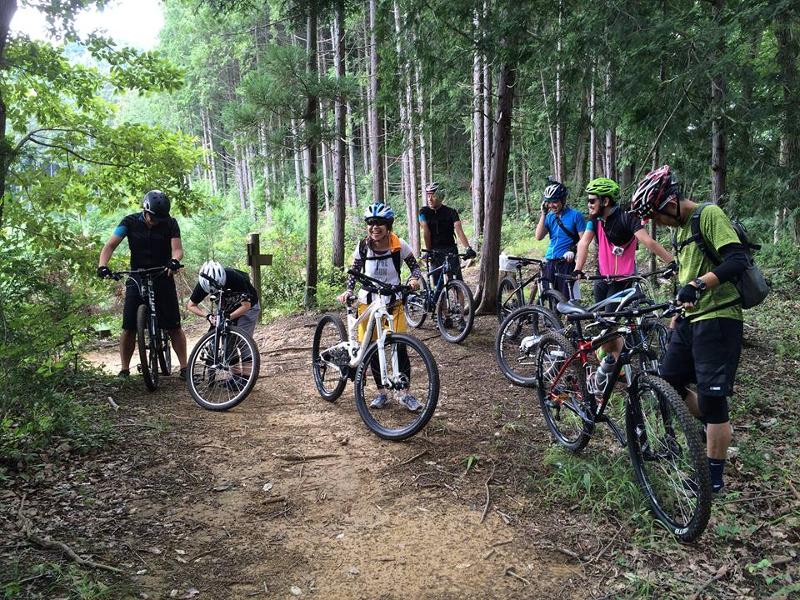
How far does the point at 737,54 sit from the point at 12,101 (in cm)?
826

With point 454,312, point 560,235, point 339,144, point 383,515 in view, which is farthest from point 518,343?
point 339,144

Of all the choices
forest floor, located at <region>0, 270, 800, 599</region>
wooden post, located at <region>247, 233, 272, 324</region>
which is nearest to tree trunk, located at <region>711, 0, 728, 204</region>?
forest floor, located at <region>0, 270, 800, 599</region>

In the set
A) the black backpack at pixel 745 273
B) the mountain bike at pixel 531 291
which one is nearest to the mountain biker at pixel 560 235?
the mountain bike at pixel 531 291

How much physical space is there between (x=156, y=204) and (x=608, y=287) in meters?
5.14

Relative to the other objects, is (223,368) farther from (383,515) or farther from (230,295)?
(383,515)

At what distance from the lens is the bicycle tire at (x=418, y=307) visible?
863cm

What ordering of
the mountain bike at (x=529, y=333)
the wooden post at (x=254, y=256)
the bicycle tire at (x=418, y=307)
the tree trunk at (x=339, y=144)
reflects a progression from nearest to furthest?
the mountain bike at (x=529, y=333), the bicycle tire at (x=418, y=307), the tree trunk at (x=339, y=144), the wooden post at (x=254, y=256)

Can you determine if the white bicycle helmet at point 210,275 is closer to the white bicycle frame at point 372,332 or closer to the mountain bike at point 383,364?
the mountain bike at point 383,364

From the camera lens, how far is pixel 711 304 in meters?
3.55

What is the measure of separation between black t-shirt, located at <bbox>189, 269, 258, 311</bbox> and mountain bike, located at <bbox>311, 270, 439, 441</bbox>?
1172mm

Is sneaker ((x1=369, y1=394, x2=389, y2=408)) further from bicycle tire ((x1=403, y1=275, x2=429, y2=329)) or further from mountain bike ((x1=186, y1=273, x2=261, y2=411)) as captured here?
bicycle tire ((x1=403, y1=275, x2=429, y2=329))

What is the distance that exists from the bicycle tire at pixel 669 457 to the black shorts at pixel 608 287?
227 cm

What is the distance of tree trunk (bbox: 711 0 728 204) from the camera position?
5.48 m

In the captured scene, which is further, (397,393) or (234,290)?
(234,290)
